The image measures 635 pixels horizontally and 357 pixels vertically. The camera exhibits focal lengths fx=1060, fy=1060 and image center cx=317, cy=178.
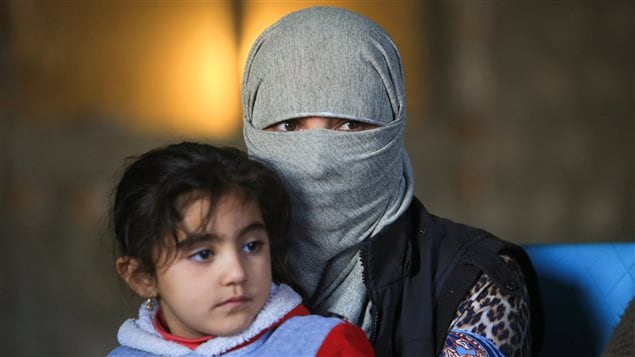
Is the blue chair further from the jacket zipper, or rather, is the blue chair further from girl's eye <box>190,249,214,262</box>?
girl's eye <box>190,249,214,262</box>

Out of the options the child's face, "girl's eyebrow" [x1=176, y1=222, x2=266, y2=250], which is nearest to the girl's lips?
the child's face

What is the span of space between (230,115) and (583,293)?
2.98m

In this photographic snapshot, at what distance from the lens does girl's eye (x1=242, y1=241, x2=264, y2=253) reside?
6.33 ft

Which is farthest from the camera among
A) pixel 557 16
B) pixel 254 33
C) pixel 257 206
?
pixel 557 16

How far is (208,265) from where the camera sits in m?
1.89

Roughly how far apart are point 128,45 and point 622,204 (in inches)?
107

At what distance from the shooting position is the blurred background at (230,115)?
5.24 m

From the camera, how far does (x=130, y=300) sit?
2.26m

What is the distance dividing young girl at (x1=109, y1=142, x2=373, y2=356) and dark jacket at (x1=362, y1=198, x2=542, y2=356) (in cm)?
22

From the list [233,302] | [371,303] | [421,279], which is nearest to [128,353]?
[233,302]

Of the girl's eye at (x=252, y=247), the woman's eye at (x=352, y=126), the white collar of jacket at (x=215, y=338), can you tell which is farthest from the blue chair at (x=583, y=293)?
the girl's eye at (x=252, y=247)

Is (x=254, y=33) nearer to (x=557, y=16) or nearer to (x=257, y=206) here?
(x=557, y=16)

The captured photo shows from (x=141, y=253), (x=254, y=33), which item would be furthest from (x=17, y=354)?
(x=141, y=253)

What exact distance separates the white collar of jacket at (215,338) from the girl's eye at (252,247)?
0.10 m
